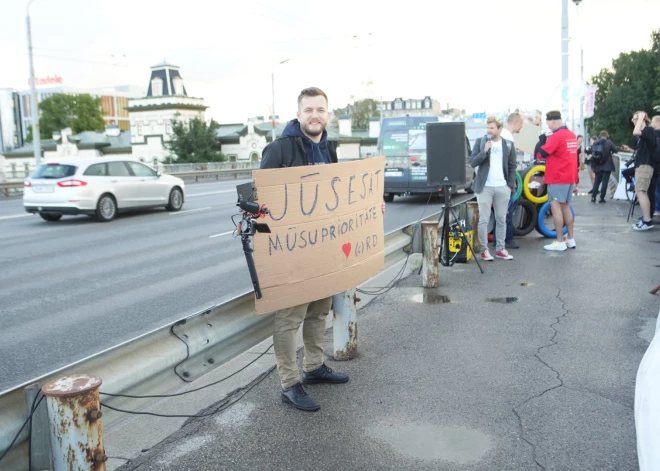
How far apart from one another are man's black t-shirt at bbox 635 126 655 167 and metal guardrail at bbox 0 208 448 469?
9586mm

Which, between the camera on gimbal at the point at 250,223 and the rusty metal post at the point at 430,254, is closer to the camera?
the camera on gimbal at the point at 250,223

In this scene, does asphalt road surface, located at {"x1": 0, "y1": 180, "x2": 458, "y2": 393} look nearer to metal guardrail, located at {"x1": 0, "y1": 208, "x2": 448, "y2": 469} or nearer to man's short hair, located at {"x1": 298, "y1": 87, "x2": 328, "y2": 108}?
metal guardrail, located at {"x1": 0, "y1": 208, "x2": 448, "y2": 469}

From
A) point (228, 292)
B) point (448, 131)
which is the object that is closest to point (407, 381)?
point (228, 292)

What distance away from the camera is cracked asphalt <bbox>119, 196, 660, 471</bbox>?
3.46 metres

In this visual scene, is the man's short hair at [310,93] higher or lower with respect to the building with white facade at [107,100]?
lower

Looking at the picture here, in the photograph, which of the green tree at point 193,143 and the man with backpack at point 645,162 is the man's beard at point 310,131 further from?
the green tree at point 193,143

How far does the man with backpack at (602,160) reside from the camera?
17062mm

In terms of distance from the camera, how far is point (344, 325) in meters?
4.98

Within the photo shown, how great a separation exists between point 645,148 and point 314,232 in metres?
9.53

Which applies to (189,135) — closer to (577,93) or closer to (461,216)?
(577,93)

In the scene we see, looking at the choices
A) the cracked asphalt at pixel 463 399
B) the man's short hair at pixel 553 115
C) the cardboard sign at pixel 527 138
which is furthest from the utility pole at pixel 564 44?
the cracked asphalt at pixel 463 399

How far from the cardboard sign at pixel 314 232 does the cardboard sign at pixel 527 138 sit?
12.7m

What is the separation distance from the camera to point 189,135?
7512cm

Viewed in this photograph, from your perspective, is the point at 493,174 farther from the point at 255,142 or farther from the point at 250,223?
the point at 255,142
